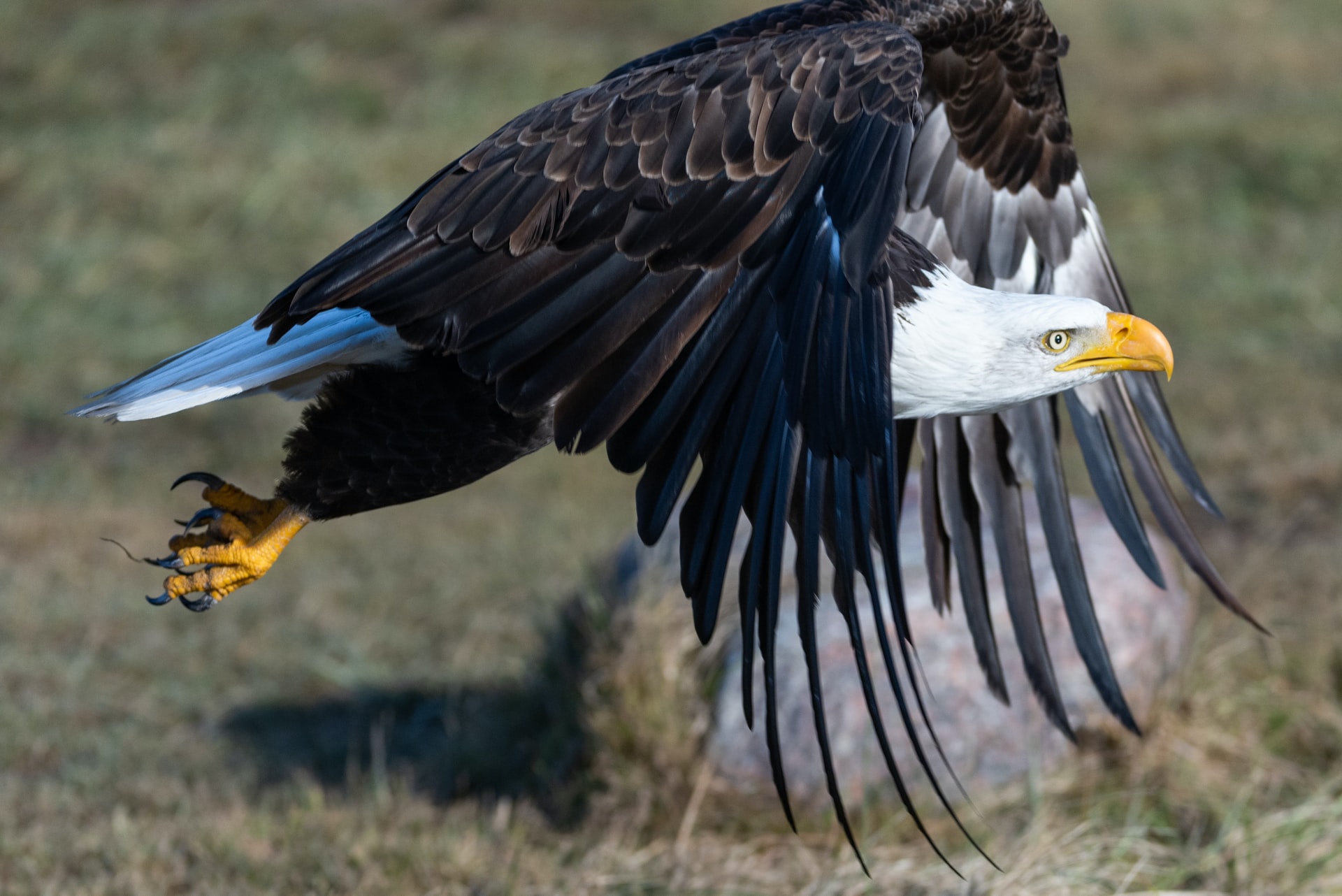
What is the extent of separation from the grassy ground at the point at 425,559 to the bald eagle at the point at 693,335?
88 cm

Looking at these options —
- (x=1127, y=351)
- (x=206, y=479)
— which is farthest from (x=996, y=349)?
(x=206, y=479)

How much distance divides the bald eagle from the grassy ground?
2.88ft

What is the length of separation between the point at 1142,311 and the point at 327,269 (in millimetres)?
8796

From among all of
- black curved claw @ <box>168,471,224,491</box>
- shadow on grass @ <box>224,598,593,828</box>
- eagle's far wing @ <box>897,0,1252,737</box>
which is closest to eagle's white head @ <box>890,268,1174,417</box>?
eagle's far wing @ <box>897,0,1252,737</box>

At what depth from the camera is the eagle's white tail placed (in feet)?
10.4

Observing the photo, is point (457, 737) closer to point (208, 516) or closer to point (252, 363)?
point (208, 516)

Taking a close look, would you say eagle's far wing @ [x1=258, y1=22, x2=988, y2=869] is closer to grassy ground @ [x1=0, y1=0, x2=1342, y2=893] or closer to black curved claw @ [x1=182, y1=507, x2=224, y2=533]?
black curved claw @ [x1=182, y1=507, x2=224, y2=533]

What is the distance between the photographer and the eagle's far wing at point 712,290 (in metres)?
2.52

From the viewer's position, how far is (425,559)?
7180 mm

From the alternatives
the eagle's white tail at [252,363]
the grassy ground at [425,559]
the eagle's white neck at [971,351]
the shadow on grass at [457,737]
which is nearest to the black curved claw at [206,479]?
the eagle's white tail at [252,363]

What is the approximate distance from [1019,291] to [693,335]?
1.97m

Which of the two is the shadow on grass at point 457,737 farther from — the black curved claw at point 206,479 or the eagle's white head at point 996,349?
the eagle's white head at point 996,349

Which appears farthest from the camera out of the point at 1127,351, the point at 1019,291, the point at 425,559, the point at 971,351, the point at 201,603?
the point at 425,559

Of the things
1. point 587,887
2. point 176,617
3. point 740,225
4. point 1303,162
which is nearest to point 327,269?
point 740,225
